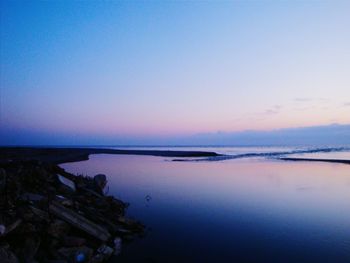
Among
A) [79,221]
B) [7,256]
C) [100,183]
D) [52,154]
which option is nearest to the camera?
→ [7,256]

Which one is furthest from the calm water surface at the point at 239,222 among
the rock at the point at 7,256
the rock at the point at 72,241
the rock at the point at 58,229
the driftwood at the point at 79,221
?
the rock at the point at 7,256

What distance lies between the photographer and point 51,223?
9.26 metres

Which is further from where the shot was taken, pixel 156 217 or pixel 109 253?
pixel 156 217

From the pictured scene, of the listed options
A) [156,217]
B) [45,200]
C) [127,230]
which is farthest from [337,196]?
[45,200]

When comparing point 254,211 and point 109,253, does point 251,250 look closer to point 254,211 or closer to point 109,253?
point 109,253

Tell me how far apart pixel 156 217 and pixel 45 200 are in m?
5.77

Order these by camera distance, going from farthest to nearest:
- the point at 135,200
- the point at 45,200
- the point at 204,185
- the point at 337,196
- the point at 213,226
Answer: the point at 204,185
the point at 337,196
the point at 135,200
the point at 213,226
the point at 45,200

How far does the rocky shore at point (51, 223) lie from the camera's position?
8.41 metres

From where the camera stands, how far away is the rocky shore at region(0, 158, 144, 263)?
841 cm

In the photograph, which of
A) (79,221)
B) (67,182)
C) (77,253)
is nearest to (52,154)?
(67,182)

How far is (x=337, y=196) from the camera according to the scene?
19.9 m

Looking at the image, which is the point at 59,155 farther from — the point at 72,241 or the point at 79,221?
the point at 72,241

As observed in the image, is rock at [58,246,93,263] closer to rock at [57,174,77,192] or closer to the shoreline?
rock at [57,174,77,192]

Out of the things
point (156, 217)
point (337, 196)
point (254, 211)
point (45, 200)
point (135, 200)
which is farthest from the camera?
point (337, 196)
